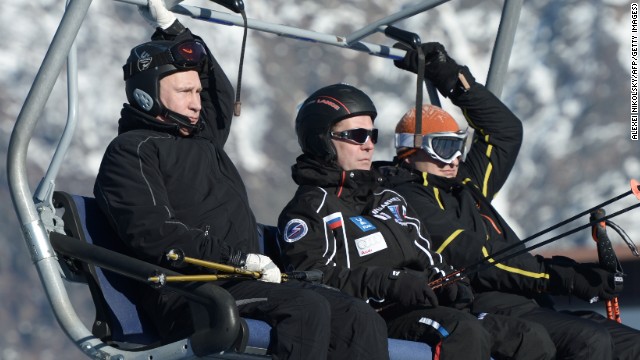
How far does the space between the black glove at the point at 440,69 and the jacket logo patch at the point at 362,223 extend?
115cm

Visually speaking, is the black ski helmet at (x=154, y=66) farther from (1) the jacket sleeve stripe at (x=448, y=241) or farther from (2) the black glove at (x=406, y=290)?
(1) the jacket sleeve stripe at (x=448, y=241)

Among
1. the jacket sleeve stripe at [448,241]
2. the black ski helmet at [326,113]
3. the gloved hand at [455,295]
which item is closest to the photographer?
the gloved hand at [455,295]

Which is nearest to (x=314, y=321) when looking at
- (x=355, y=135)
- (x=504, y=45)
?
(x=355, y=135)

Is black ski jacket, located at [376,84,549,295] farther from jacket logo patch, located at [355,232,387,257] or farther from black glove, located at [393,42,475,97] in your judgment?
jacket logo patch, located at [355,232,387,257]

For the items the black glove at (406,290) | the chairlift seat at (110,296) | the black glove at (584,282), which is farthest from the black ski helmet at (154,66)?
the black glove at (584,282)

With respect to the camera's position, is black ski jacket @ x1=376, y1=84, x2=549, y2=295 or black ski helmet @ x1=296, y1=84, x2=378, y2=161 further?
black ski jacket @ x1=376, y1=84, x2=549, y2=295

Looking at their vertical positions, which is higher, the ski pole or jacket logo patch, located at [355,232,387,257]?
jacket logo patch, located at [355,232,387,257]

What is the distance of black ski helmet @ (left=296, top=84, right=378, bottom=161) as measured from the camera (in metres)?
5.10

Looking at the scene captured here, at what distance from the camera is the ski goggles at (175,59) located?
488 cm

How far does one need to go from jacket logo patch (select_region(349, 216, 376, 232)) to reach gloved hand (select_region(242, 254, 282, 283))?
0.51 metres

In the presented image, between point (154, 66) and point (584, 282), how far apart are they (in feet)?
5.77

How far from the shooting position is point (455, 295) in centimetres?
489

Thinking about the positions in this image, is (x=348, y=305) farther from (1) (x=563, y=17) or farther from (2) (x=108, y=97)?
(1) (x=563, y=17)

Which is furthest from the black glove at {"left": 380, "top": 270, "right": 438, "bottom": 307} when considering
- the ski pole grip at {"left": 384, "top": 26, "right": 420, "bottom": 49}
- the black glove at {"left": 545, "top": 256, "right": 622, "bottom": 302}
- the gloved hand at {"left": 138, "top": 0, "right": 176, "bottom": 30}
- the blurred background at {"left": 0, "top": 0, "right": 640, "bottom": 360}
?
the blurred background at {"left": 0, "top": 0, "right": 640, "bottom": 360}
